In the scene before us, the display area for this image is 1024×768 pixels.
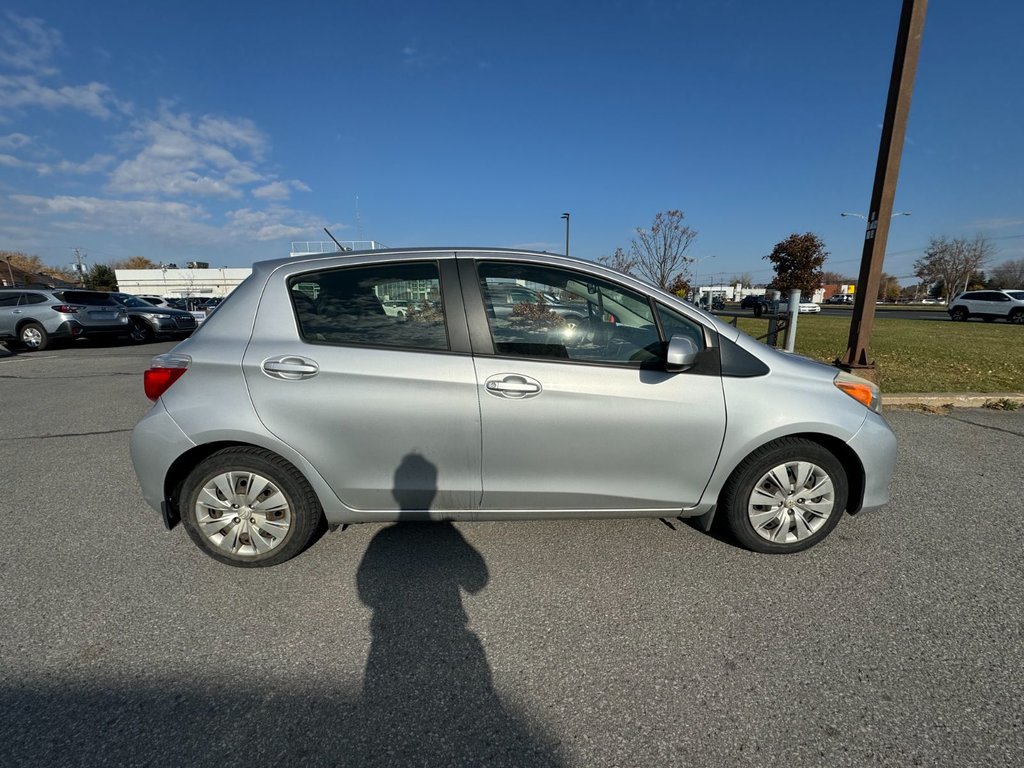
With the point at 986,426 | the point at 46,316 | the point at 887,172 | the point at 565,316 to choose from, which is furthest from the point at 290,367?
the point at 46,316

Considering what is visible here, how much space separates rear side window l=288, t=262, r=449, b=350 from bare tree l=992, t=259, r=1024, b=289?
3559 inches

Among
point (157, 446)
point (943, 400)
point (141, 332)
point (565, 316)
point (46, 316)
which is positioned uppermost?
point (565, 316)

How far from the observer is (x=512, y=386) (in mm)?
2412

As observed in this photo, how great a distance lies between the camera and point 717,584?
2.52 metres

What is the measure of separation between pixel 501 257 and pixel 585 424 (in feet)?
3.45

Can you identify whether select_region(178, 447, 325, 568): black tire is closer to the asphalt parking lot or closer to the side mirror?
the asphalt parking lot

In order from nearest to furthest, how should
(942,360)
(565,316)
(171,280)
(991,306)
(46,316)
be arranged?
(565,316), (942,360), (46,316), (991,306), (171,280)

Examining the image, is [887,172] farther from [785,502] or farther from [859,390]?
[785,502]

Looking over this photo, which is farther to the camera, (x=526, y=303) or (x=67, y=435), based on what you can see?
(x=67, y=435)

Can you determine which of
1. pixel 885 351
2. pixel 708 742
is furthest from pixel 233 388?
pixel 885 351

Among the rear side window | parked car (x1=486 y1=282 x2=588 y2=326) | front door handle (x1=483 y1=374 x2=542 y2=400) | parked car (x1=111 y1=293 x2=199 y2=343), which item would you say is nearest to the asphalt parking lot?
front door handle (x1=483 y1=374 x2=542 y2=400)

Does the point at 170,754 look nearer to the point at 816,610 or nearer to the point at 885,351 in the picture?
the point at 816,610

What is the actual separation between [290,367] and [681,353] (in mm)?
2000

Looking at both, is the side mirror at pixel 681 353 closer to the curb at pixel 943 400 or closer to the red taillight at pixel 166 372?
the red taillight at pixel 166 372
